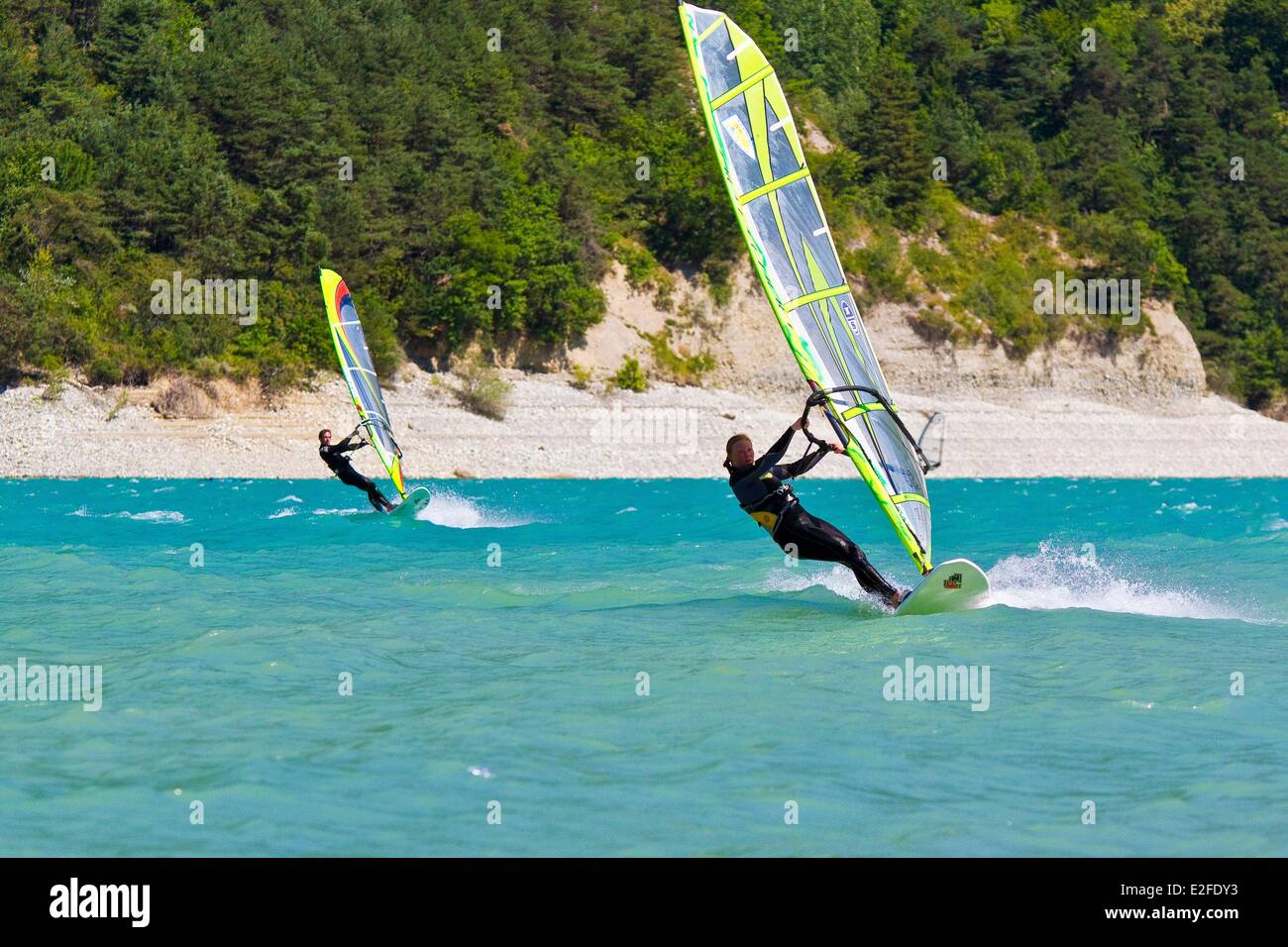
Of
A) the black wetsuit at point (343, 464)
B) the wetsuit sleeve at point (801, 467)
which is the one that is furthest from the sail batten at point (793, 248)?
the black wetsuit at point (343, 464)

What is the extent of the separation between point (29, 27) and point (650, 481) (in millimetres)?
29384

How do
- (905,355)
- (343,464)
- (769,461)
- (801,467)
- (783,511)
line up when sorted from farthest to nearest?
(905,355)
(343,464)
(783,511)
(769,461)
(801,467)

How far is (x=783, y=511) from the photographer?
38.8 feet

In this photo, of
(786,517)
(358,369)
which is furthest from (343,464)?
(786,517)

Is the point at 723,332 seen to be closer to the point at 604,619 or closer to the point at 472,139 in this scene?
the point at 472,139

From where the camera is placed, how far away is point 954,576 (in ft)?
39.3

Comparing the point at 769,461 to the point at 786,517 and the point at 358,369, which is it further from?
the point at 358,369

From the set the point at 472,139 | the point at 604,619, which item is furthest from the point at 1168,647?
the point at 472,139

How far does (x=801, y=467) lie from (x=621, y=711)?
311 cm

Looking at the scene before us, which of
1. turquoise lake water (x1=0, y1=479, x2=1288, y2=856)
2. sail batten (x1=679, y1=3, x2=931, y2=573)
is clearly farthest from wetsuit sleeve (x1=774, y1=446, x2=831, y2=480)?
turquoise lake water (x1=0, y1=479, x2=1288, y2=856)

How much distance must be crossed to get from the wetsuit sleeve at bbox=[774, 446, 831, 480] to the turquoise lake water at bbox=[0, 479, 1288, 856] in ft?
4.10

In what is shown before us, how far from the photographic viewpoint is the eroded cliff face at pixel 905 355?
164 feet

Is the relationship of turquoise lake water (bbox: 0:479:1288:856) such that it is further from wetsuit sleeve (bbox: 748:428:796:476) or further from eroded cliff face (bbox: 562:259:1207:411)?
eroded cliff face (bbox: 562:259:1207:411)

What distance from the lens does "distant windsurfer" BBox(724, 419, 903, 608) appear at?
11609mm
